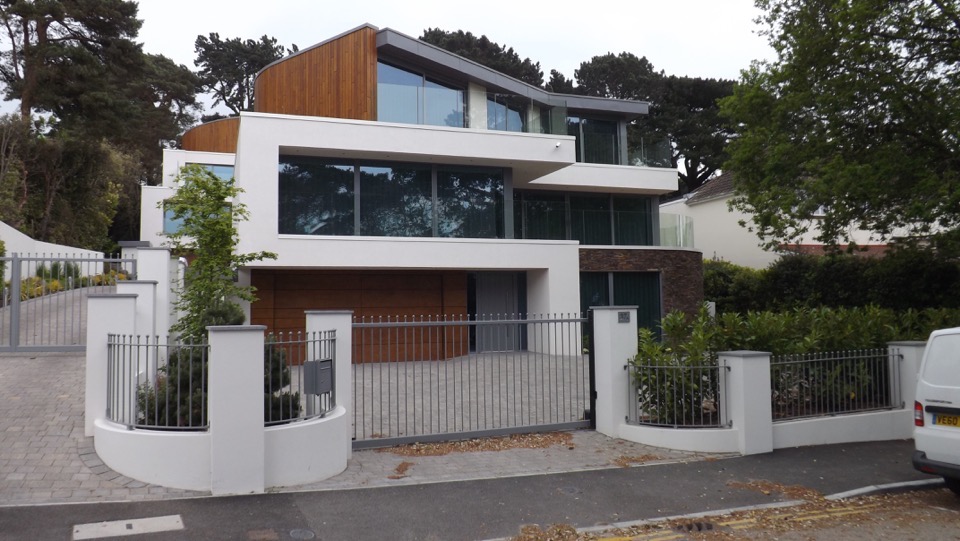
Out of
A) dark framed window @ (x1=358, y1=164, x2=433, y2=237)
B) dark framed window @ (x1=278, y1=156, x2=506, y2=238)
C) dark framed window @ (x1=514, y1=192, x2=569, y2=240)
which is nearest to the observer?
dark framed window @ (x1=278, y1=156, x2=506, y2=238)

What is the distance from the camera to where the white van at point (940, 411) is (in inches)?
285

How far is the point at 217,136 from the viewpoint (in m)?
29.8

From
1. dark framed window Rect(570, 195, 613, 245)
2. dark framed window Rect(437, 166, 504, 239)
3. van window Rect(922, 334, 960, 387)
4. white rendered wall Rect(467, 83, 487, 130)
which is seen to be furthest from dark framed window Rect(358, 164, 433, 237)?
van window Rect(922, 334, 960, 387)

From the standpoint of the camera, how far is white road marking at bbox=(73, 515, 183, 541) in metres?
5.95

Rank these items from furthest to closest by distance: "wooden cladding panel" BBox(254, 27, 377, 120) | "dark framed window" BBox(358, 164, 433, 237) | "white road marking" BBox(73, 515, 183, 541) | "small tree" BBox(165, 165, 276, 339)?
1. "wooden cladding panel" BBox(254, 27, 377, 120)
2. "dark framed window" BBox(358, 164, 433, 237)
3. "small tree" BBox(165, 165, 276, 339)
4. "white road marking" BBox(73, 515, 183, 541)

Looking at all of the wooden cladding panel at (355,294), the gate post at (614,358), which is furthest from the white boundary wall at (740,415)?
the wooden cladding panel at (355,294)

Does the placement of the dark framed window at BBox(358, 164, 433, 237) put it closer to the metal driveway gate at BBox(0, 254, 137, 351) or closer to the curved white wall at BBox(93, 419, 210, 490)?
the metal driveway gate at BBox(0, 254, 137, 351)

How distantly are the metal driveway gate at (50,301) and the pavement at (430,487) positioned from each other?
3.15 meters

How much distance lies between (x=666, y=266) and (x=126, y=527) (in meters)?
20.0

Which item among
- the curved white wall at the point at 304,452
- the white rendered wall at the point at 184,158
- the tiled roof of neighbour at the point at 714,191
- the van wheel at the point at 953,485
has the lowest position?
the van wheel at the point at 953,485

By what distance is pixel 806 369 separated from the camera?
10.6 metres

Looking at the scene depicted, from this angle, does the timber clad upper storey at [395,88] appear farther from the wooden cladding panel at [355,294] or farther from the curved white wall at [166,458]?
the curved white wall at [166,458]

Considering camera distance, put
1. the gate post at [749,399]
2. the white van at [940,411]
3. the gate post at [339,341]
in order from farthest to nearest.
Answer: the gate post at [749,399] → the gate post at [339,341] → the white van at [940,411]

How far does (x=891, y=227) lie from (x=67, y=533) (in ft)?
54.1
